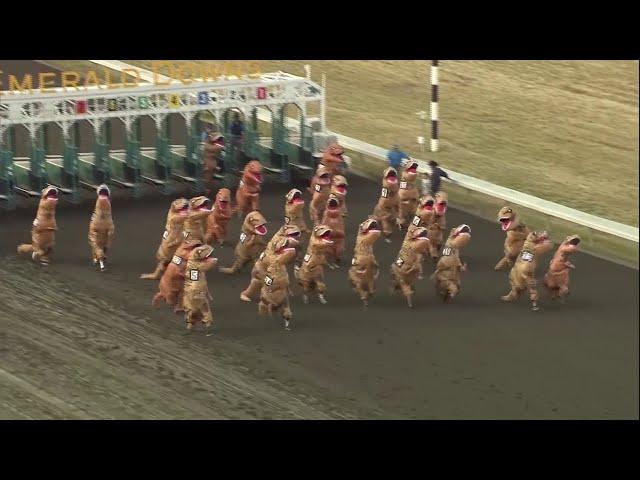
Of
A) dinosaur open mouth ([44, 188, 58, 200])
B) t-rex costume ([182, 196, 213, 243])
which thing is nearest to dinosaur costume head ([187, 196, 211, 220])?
t-rex costume ([182, 196, 213, 243])

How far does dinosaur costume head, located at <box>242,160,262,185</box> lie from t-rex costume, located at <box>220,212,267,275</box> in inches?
A: 75.9

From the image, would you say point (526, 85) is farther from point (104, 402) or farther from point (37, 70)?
point (104, 402)

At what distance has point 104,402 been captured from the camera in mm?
15133

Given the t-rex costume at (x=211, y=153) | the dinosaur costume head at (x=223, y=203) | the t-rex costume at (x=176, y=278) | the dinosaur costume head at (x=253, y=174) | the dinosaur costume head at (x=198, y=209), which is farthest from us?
the t-rex costume at (x=211, y=153)

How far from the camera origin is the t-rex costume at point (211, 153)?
22.0m

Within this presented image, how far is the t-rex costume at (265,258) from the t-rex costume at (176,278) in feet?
2.67

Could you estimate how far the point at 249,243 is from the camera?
18.5 metres

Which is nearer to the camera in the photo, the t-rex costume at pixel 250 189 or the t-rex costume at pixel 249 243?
the t-rex costume at pixel 249 243

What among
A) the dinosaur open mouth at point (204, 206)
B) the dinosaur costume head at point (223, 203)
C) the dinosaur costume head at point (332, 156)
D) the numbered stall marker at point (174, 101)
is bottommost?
the dinosaur costume head at point (223, 203)

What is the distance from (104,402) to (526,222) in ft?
26.7

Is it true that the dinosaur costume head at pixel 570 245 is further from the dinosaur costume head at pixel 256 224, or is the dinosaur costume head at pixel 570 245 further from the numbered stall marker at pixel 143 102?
the numbered stall marker at pixel 143 102

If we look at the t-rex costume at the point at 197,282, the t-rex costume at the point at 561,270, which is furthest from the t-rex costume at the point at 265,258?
the t-rex costume at the point at 561,270

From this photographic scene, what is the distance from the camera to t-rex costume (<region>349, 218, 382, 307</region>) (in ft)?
57.8

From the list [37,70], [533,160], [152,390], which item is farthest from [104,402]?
[37,70]
